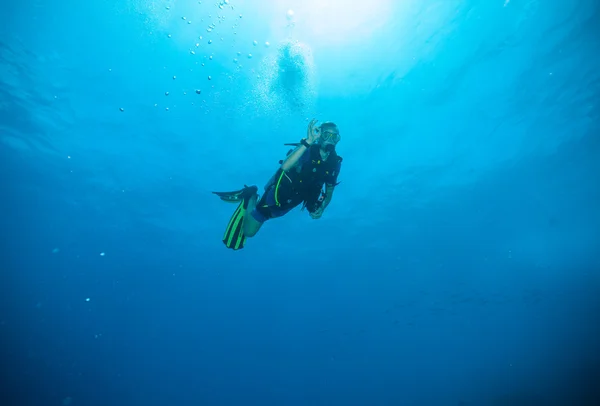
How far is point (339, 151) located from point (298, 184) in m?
12.1

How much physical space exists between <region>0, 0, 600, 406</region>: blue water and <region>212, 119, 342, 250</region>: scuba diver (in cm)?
785

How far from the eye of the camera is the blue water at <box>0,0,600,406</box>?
11383mm

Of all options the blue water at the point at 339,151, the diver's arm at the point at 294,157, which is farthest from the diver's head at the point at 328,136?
the blue water at the point at 339,151

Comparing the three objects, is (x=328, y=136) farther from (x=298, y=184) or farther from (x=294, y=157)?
(x=298, y=184)

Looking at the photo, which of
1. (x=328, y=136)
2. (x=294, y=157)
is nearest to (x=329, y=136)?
(x=328, y=136)

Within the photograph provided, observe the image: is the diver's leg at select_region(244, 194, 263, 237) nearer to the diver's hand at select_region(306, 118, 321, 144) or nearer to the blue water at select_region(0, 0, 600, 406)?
the diver's hand at select_region(306, 118, 321, 144)

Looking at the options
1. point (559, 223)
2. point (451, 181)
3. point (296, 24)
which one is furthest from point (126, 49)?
point (559, 223)

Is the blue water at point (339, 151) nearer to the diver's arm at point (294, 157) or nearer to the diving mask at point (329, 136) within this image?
the diving mask at point (329, 136)

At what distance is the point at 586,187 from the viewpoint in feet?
74.9

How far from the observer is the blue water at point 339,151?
1138cm

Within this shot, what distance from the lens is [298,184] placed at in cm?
482

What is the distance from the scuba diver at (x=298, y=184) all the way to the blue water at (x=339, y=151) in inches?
309

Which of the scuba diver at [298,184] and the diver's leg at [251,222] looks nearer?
the scuba diver at [298,184]

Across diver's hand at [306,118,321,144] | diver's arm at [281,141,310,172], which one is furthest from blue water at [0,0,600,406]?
diver's arm at [281,141,310,172]
